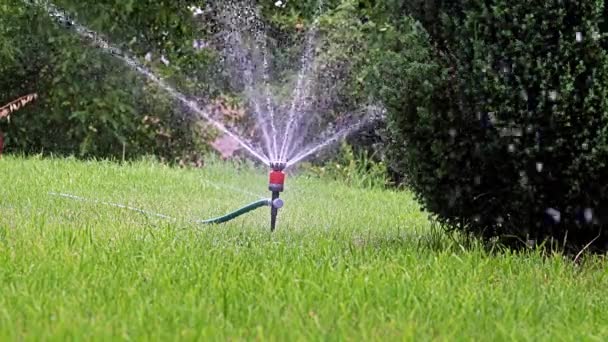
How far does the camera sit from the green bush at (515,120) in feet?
11.9

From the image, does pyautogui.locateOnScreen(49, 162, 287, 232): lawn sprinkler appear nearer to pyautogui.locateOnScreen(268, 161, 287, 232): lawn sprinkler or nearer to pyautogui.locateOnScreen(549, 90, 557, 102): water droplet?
pyautogui.locateOnScreen(268, 161, 287, 232): lawn sprinkler

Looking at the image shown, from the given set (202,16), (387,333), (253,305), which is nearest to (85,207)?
(253,305)

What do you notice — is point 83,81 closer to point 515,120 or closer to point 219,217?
point 219,217

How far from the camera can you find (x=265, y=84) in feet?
33.5

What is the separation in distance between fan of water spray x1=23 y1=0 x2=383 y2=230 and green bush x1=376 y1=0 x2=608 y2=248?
5446 mm

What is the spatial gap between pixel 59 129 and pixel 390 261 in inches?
294

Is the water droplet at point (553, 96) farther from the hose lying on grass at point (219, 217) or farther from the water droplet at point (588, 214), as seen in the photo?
the hose lying on grass at point (219, 217)

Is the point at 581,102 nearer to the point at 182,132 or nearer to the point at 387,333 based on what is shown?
the point at 387,333

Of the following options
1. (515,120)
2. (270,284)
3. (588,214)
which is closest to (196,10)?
(515,120)

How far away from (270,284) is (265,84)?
738cm

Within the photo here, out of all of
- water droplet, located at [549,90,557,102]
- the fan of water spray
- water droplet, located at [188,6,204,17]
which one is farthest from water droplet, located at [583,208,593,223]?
water droplet, located at [188,6,204,17]

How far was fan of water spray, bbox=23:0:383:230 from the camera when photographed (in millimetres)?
9836

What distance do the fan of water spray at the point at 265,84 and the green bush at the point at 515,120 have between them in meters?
5.45

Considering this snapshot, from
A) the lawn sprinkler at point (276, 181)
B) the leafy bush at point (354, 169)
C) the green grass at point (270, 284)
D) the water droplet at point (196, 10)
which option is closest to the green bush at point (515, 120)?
the green grass at point (270, 284)
